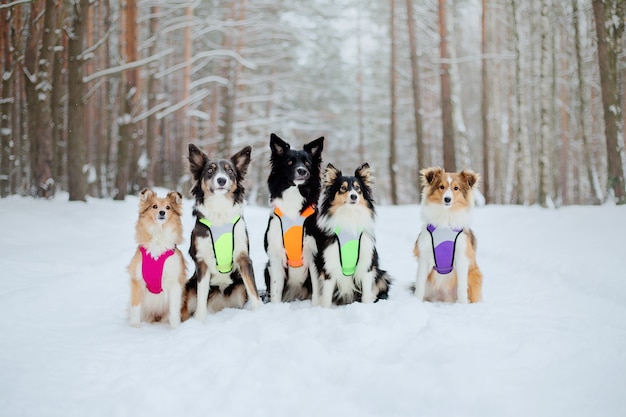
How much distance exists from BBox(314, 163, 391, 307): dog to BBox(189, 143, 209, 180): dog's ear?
1337 mm

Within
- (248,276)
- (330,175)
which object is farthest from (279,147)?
(248,276)

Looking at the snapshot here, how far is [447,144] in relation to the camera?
1266 centimetres

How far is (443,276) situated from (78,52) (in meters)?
9.13

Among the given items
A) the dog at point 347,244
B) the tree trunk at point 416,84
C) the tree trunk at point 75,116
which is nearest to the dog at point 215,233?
the dog at point 347,244

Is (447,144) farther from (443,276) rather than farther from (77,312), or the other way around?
(77,312)

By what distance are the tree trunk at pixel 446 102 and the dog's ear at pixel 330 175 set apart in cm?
881

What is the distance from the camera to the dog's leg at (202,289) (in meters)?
4.01

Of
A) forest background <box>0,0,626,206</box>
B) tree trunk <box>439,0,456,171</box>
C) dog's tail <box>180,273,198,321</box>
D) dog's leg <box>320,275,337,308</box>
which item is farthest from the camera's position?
tree trunk <box>439,0,456,171</box>

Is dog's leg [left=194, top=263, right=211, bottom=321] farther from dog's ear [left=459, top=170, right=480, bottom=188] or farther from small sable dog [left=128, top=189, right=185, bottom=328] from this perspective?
dog's ear [left=459, top=170, right=480, bottom=188]

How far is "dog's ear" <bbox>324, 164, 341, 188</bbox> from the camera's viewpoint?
14.5 feet

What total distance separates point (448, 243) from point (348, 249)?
→ 104cm

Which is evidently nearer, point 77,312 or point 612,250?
point 77,312

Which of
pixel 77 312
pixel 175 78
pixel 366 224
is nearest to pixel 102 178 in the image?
pixel 175 78

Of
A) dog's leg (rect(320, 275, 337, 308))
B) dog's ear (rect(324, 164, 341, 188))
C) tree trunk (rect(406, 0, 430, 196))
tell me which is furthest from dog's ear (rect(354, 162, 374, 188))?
tree trunk (rect(406, 0, 430, 196))
